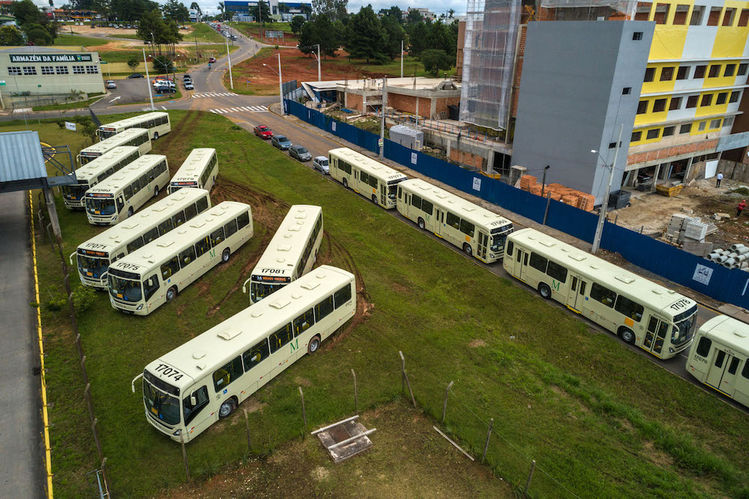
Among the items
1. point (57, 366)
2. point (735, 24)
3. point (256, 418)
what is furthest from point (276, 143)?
point (735, 24)

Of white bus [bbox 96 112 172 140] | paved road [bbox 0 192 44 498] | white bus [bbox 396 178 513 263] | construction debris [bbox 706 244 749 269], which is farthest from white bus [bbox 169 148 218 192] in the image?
construction debris [bbox 706 244 749 269]

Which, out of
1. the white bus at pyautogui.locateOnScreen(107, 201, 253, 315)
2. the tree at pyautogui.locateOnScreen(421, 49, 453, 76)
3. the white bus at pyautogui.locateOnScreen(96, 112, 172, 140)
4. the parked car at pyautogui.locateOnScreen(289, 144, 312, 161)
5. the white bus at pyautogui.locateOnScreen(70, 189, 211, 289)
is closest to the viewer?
the white bus at pyautogui.locateOnScreen(107, 201, 253, 315)

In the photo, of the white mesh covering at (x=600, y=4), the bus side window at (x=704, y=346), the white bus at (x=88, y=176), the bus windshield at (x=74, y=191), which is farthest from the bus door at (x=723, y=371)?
the bus windshield at (x=74, y=191)

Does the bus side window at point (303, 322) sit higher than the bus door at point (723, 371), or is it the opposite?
the bus side window at point (303, 322)

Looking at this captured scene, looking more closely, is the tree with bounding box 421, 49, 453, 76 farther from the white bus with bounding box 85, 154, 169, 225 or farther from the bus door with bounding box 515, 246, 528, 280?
the bus door with bounding box 515, 246, 528, 280

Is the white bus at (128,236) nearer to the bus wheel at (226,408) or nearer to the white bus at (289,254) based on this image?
the white bus at (289,254)
